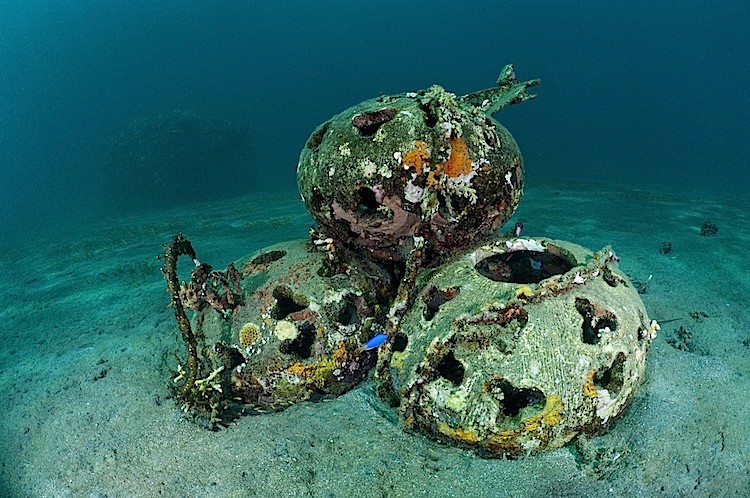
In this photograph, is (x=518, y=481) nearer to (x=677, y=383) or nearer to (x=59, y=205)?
(x=677, y=383)

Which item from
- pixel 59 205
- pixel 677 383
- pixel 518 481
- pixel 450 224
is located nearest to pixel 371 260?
pixel 450 224

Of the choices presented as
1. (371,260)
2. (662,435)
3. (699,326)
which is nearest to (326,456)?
(371,260)

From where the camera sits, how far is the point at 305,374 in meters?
4.23

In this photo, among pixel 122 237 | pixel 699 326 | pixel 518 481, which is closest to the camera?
pixel 518 481

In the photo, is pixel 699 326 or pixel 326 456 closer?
pixel 326 456

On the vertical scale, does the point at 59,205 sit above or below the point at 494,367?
below

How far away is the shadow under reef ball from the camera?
349 cm

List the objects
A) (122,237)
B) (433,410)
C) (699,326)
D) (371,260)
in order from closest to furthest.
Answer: (433,410)
(371,260)
(699,326)
(122,237)

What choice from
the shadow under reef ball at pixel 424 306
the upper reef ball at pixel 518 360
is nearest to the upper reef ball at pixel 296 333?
the shadow under reef ball at pixel 424 306

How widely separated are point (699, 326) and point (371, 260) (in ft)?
16.7

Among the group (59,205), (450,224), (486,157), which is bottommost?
(59,205)

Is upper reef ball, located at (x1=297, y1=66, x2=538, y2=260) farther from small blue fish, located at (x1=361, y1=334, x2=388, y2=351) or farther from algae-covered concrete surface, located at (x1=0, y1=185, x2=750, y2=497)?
algae-covered concrete surface, located at (x1=0, y1=185, x2=750, y2=497)

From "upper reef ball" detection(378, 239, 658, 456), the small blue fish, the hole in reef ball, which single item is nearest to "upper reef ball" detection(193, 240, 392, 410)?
the small blue fish

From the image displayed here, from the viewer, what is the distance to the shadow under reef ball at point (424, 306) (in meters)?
3.49
